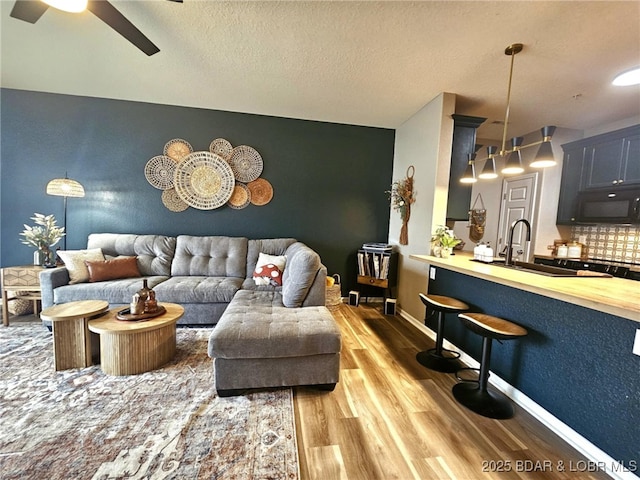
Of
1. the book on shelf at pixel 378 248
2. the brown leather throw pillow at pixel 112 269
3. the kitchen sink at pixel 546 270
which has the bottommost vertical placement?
the brown leather throw pillow at pixel 112 269

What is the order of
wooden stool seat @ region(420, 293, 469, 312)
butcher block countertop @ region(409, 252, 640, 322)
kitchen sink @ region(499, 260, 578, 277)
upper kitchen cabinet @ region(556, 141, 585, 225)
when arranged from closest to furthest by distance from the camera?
butcher block countertop @ region(409, 252, 640, 322) → kitchen sink @ region(499, 260, 578, 277) → wooden stool seat @ region(420, 293, 469, 312) → upper kitchen cabinet @ region(556, 141, 585, 225)

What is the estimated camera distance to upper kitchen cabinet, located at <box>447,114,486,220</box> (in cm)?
287

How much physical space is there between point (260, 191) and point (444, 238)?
2.61 m

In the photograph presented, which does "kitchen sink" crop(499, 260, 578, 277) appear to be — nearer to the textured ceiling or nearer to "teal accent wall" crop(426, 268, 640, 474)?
"teal accent wall" crop(426, 268, 640, 474)

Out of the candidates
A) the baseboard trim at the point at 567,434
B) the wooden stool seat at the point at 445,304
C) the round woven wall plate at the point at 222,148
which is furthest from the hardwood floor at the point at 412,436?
the round woven wall plate at the point at 222,148

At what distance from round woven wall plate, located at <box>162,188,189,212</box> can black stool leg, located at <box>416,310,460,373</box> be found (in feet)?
11.7

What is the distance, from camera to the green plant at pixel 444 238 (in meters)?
2.72

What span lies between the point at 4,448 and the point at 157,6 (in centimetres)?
288

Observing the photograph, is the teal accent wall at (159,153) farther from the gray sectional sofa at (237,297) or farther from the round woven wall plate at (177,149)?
the gray sectional sofa at (237,297)

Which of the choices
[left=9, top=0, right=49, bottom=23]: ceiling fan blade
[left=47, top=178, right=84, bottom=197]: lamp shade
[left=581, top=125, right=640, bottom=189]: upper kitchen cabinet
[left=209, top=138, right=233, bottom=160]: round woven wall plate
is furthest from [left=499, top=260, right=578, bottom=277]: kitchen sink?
[left=47, top=178, right=84, bottom=197]: lamp shade

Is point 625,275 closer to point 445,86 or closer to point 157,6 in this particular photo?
point 445,86

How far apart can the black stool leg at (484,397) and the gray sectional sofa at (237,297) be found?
94cm

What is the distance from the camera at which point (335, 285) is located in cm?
365

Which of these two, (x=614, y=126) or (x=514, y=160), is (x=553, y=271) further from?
(x=614, y=126)
